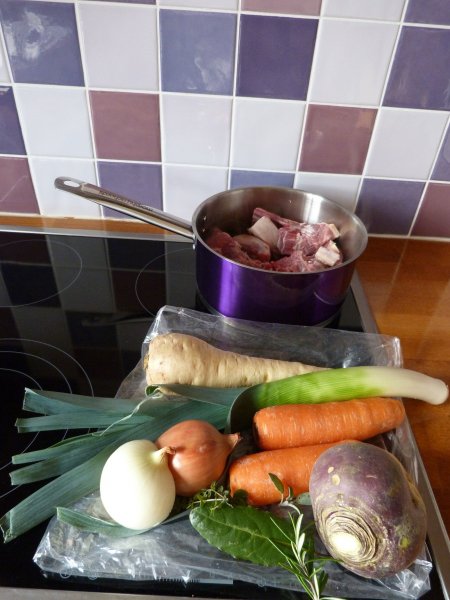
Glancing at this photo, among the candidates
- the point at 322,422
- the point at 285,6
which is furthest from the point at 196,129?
the point at 322,422

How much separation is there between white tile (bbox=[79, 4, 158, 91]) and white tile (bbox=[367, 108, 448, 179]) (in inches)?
16.4

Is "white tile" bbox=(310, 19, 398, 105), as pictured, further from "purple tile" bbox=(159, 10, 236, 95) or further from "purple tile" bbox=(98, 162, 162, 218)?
"purple tile" bbox=(98, 162, 162, 218)

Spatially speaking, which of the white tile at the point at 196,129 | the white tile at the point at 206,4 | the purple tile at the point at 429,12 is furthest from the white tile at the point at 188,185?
the purple tile at the point at 429,12

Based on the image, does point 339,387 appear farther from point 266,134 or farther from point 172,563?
point 266,134

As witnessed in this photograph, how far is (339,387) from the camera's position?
66 cm

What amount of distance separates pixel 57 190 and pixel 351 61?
60cm

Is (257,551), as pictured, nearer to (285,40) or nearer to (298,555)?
(298,555)

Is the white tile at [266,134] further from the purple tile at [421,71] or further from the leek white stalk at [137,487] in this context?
the leek white stalk at [137,487]

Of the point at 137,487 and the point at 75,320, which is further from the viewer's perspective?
the point at 75,320

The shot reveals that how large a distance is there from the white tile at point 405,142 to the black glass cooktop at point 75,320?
10.6 inches

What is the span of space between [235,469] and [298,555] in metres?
0.13

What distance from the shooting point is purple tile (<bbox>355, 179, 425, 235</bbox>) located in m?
0.92

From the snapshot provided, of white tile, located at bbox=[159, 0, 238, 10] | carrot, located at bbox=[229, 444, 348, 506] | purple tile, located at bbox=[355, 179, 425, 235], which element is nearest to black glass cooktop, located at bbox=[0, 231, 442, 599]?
carrot, located at bbox=[229, 444, 348, 506]

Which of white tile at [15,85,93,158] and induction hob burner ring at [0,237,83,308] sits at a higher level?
white tile at [15,85,93,158]
